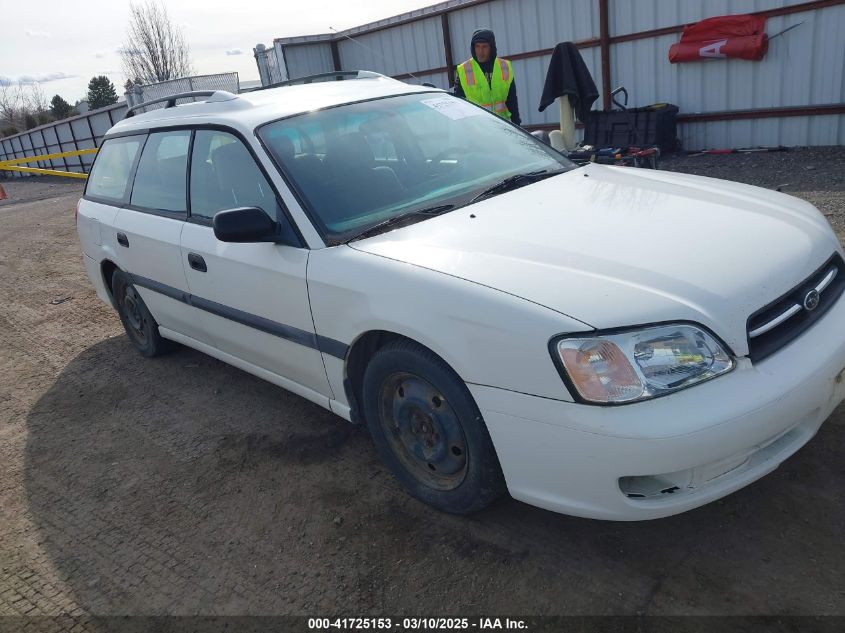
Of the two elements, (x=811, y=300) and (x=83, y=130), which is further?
(x=83, y=130)

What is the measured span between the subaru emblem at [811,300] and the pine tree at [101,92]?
5861 centimetres

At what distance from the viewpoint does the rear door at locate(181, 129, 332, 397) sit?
10.4 feet

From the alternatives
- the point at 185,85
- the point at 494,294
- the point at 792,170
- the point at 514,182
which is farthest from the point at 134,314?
the point at 185,85

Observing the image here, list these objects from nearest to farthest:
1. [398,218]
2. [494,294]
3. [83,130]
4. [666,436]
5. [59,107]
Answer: [666,436] → [494,294] → [398,218] → [83,130] → [59,107]

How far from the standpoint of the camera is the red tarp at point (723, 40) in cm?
977

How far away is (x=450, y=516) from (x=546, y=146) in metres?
2.19

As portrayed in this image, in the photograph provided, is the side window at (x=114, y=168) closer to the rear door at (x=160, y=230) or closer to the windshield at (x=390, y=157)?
the rear door at (x=160, y=230)

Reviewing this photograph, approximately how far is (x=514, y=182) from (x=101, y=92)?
59085 millimetres

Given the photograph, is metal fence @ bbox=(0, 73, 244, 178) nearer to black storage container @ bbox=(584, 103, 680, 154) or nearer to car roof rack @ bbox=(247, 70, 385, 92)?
black storage container @ bbox=(584, 103, 680, 154)

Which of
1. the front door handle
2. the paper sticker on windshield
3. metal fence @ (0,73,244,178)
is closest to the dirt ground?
the front door handle

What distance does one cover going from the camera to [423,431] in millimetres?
2836

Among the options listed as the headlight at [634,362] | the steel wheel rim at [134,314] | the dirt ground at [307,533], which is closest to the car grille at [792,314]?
the headlight at [634,362]

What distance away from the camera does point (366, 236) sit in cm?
296

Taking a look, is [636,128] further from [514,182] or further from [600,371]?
[600,371]
